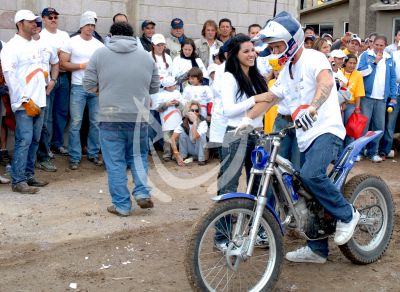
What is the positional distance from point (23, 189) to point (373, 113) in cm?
615

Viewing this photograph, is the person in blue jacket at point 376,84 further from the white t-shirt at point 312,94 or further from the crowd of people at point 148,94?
the white t-shirt at point 312,94

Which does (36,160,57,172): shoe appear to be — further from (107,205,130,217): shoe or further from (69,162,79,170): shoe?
(107,205,130,217): shoe

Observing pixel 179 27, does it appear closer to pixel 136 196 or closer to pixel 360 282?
pixel 136 196

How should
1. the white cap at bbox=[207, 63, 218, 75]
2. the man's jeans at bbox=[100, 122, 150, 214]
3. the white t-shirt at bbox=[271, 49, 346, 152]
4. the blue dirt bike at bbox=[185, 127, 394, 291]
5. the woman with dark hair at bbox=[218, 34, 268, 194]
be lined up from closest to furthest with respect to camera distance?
the blue dirt bike at bbox=[185, 127, 394, 291] < the white t-shirt at bbox=[271, 49, 346, 152] < the woman with dark hair at bbox=[218, 34, 268, 194] < the man's jeans at bbox=[100, 122, 150, 214] < the white cap at bbox=[207, 63, 218, 75]

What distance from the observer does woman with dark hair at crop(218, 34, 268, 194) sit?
18.8ft

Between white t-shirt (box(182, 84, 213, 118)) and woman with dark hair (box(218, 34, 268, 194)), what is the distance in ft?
13.8

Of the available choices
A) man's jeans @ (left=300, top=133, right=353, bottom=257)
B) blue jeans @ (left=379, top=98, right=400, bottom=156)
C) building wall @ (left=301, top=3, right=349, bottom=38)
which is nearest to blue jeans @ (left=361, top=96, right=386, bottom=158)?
blue jeans @ (left=379, top=98, right=400, bottom=156)

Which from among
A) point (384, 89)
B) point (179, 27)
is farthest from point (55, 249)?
point (384, 89)

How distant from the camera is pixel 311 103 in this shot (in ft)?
16.3

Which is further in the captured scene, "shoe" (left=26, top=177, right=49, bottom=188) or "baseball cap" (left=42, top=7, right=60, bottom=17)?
"baseball cap" (left=42, top=7, right=60, bottom=17)

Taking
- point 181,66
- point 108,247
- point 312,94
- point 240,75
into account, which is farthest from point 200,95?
point 312,94

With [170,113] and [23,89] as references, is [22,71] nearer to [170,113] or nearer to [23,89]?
[23,89]

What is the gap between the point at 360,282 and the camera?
5332 mm

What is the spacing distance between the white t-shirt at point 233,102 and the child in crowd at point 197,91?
4.30m
